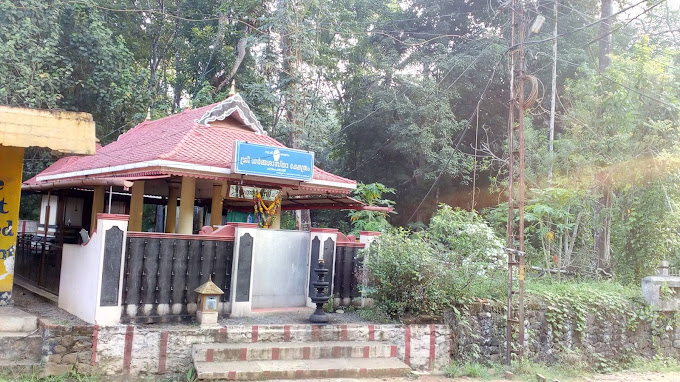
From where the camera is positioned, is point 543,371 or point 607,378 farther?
point 607,378

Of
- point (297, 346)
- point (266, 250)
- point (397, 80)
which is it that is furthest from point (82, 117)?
point (397, 80)

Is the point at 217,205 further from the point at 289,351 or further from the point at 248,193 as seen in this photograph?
the point at 289,351

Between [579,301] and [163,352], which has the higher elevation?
[579,301]

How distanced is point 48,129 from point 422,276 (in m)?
6.13

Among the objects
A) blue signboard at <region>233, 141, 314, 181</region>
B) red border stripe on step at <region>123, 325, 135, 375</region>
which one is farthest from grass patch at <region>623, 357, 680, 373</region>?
red border stripe on step at <region>123, 325, 135, 375</region>

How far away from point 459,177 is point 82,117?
17133 mm

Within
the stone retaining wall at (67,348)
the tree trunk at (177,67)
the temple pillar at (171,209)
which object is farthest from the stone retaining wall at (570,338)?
the tree trunk at (177,67)

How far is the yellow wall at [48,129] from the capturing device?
292 inches

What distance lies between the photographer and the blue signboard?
9242 mm

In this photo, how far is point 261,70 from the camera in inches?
758

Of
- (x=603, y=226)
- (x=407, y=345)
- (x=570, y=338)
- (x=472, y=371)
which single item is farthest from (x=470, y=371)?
(x=603, y=226)

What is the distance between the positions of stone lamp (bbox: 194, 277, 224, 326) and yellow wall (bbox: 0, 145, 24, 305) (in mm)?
3149

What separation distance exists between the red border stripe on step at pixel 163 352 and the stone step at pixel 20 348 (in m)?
1.47

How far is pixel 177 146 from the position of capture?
972 centimetres
